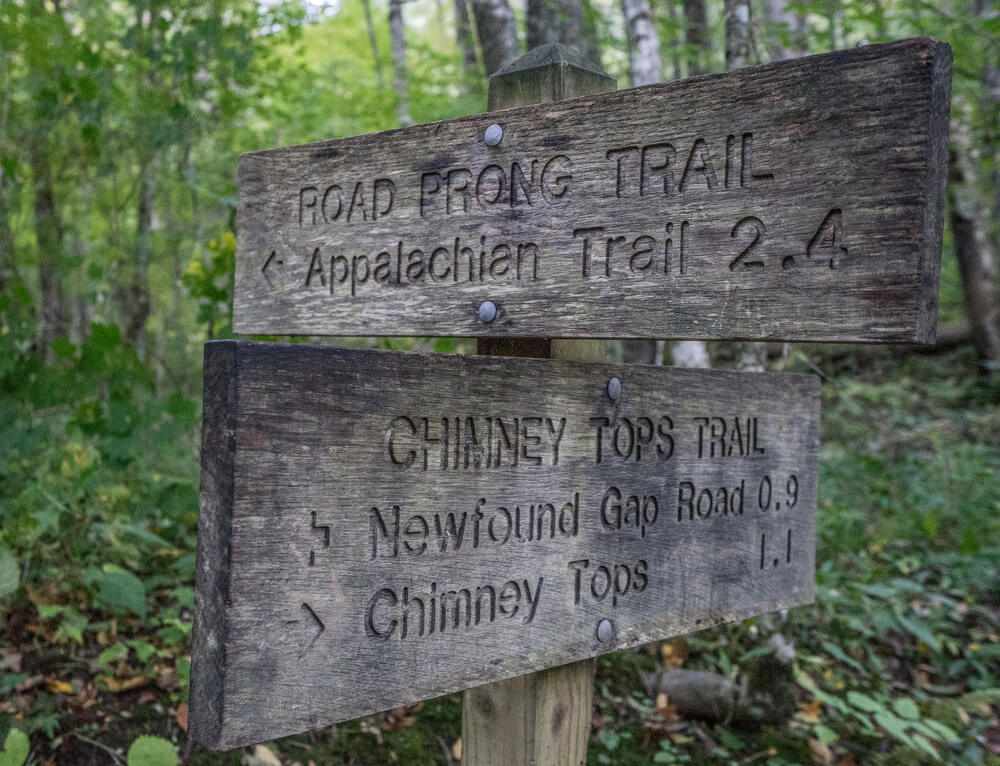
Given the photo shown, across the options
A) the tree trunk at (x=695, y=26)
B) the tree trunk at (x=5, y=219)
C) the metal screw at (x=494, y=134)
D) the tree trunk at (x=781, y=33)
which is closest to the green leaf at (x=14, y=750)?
the metal screw at (x=494, y=134)

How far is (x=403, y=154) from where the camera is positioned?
4.68 ft

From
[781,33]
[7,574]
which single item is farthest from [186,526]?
[781,33]

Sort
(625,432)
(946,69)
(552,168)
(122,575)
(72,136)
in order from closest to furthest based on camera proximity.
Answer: (946,69), (552,168), (625,432), (122,575), (72,136)

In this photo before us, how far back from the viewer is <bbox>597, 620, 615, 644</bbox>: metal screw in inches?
54.3

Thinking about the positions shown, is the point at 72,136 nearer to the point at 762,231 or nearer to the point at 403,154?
the point at 403,154

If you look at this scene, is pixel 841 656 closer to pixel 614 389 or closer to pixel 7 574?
pixel 614 389

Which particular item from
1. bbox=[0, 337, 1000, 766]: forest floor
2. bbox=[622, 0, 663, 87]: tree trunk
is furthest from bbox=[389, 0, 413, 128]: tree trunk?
bbox=[0, 337, 1000, 766]: forest floor

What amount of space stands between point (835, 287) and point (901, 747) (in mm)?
2556

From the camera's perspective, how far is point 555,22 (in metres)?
4.12

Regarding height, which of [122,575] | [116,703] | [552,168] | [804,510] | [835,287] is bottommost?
[116,703]

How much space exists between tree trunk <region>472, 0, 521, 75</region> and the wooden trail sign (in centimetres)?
285

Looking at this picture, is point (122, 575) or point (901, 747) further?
point (901, 747)

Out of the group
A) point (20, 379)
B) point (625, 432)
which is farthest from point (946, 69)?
point (20, 379)

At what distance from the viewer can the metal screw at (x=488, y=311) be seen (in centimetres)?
134
